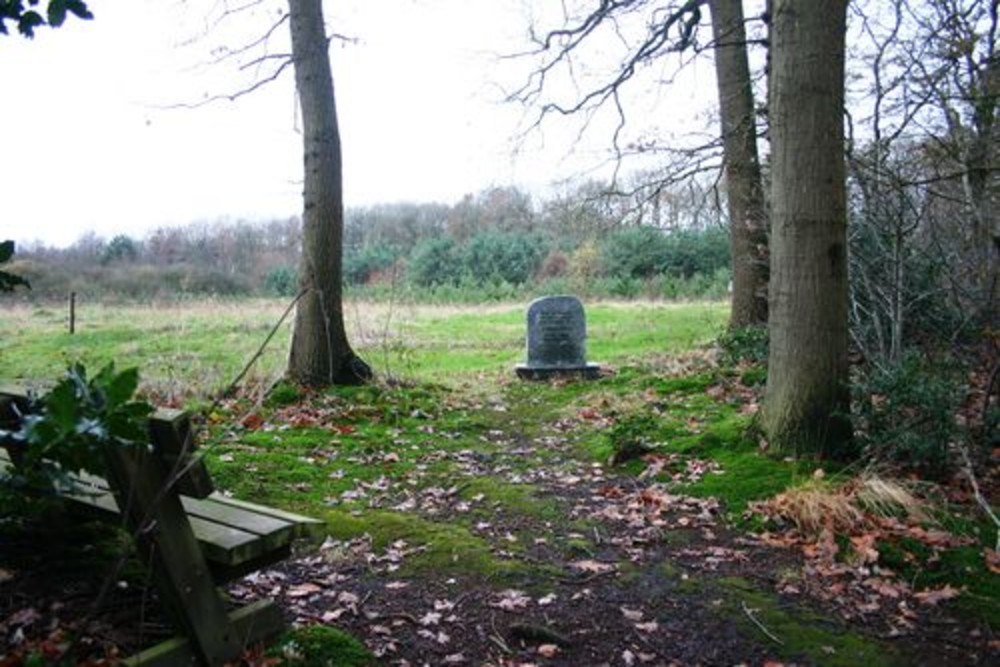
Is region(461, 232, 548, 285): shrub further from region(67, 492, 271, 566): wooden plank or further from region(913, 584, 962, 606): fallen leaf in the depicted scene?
region(67, 492, 271, 566): wooden plank

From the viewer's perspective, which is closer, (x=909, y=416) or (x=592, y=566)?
(x=592, y=566)

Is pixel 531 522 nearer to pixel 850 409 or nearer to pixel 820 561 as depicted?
pixel 820 561

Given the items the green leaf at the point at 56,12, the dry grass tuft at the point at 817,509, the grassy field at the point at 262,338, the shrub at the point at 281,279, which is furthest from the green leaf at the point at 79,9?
the shrub at the point at 281,279

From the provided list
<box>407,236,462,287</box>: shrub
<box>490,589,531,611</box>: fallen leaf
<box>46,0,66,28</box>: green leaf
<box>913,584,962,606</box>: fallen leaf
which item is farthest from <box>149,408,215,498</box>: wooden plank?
<box>407,236,462,287</box>: shrub

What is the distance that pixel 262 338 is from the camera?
18.8 meters

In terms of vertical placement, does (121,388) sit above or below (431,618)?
above

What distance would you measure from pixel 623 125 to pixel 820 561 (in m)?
9.58

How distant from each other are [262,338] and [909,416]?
15.9 meters

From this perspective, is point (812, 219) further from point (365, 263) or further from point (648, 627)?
point (365, 263)

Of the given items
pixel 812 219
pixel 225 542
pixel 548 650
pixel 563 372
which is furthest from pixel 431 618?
pixel 563 372

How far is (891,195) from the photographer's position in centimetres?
750

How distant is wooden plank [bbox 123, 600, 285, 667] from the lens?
276 centimetres

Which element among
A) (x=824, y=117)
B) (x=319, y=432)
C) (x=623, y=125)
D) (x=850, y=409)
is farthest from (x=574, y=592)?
(x=623, y=125)

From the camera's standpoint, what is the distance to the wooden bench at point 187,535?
8.53 feet
